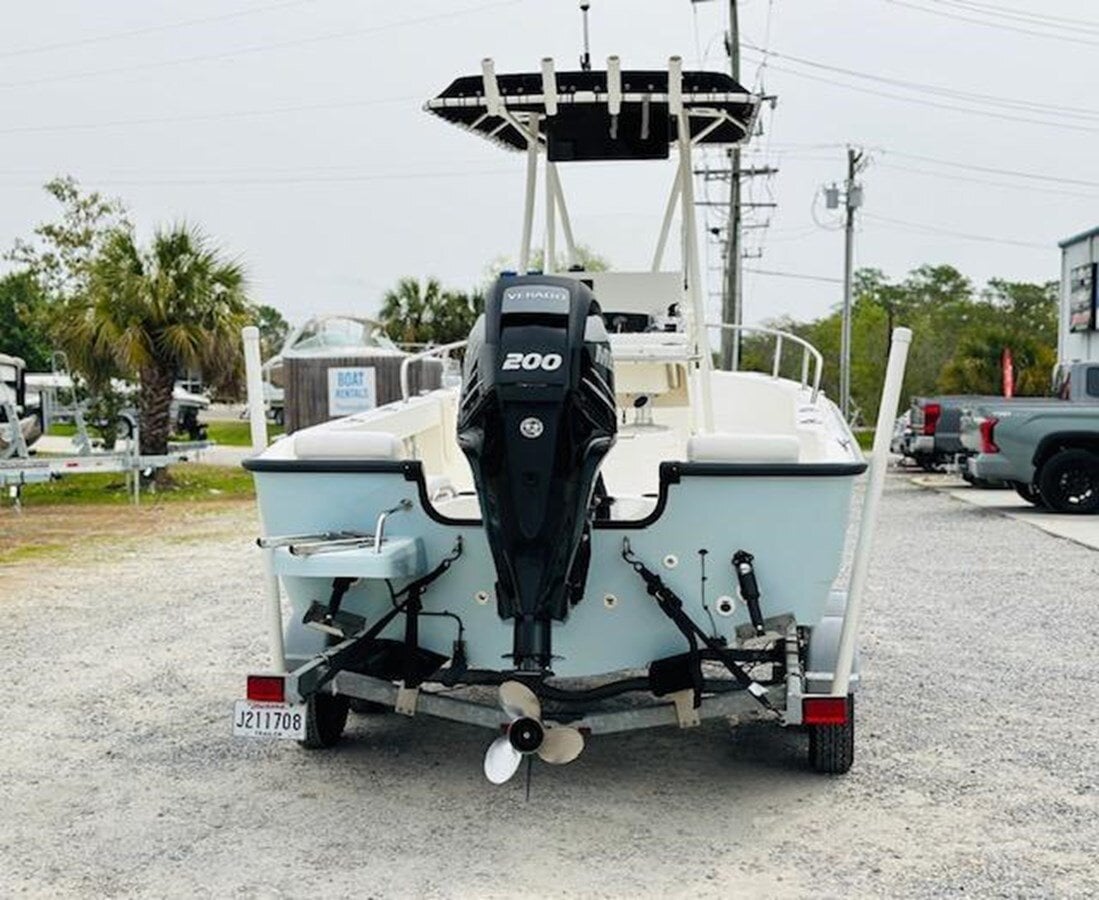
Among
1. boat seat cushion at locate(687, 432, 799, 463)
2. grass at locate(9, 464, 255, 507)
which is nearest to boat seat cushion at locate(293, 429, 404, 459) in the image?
boat seat cushion at locate(687, 432, 799, 463)

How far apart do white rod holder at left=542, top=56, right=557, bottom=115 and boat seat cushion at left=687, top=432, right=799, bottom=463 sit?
8.14 feet

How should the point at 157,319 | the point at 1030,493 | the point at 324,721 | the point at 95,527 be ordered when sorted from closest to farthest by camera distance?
1. the point at 324,721
2. the point at 95,527
3. the point at 1030,493
4. the point at 157,319

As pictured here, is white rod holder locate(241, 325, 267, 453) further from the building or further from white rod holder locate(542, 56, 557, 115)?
the building

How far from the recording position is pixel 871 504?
548 cm

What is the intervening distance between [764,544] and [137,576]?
808 cm

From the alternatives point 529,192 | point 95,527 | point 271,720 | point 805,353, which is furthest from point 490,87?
point 95,527

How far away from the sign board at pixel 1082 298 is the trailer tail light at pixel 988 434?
22.5 metres

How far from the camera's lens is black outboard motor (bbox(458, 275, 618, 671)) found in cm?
475

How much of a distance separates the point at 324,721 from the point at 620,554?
1731mm

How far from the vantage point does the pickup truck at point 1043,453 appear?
17.2 meters

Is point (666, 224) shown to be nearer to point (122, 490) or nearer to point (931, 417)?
point (122, 490)

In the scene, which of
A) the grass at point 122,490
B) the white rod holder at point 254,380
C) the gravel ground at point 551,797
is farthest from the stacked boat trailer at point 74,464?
the white rod holder at point 254,380

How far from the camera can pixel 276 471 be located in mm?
5516

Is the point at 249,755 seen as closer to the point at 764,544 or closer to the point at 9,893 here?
the point at 9,893
